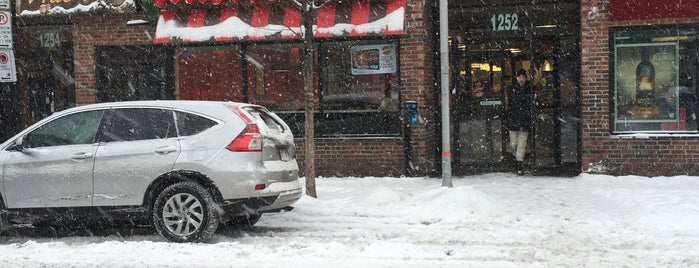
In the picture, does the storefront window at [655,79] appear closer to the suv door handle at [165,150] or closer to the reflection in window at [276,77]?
the reflection in window at [276,77]

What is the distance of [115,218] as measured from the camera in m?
7.56

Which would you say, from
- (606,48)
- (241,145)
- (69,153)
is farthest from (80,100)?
(606,48)

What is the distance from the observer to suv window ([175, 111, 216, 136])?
24.8 feet

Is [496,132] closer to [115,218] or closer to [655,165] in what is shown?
[655,165]

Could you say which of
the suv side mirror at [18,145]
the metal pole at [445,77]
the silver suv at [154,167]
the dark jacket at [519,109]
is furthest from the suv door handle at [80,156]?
the dark jacket at [519,109]

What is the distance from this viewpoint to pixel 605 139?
1181cm

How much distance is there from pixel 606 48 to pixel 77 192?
28.7 feet

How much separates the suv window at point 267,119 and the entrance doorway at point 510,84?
18.9ft

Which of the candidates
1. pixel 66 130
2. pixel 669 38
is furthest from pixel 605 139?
pixel 66 130

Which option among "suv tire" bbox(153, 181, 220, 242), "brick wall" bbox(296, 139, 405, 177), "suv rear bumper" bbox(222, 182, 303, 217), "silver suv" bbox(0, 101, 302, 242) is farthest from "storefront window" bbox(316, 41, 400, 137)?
"suv tire" bbox(153, 181, 220, 242)

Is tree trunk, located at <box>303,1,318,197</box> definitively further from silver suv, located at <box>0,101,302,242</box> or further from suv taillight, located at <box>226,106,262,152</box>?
suv taillight, located at <box>226,106,262,152</box>

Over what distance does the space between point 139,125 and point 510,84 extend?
783 cm

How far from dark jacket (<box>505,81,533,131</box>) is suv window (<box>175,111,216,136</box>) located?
262 inches

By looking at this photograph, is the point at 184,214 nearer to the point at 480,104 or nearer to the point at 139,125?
the point at 139,125
